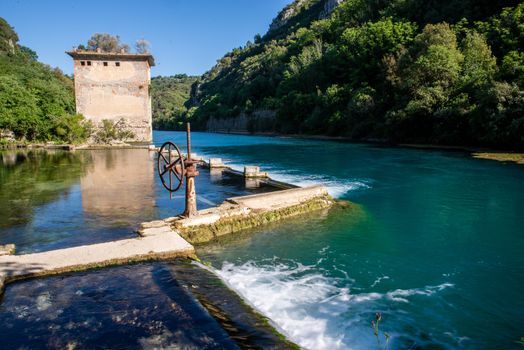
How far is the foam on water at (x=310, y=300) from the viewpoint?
4.82 meters

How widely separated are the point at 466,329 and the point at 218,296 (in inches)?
135

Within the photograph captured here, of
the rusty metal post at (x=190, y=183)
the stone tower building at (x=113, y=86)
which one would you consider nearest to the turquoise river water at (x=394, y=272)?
the rusty metal post at (x=190, y=183)

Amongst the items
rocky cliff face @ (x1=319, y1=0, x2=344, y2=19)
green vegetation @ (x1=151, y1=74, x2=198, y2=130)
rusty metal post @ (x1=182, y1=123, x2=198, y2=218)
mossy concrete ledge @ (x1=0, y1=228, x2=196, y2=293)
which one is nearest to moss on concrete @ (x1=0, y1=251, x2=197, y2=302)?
mossy concrete ledge @ (x1=0, y1=228, x2=196, y2=293)

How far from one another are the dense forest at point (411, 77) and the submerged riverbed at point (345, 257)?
1678 cm

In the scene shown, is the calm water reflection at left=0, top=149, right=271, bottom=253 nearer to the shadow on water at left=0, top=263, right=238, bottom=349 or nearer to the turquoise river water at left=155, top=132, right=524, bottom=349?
the shadow on water at left=0, top=263, right=238, bottom=349

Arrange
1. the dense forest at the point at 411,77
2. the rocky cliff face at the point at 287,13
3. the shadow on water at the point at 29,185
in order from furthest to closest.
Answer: the rocky cliff face at the point at 287,13 → the dense forest at the point at 411,77 → the shadow on water at the point at 29,185

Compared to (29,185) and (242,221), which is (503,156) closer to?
(242,221)

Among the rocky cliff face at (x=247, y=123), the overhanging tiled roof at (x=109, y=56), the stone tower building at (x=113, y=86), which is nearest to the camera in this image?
the overhanging tiled roof at (x=109, y=56)

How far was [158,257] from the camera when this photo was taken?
6.36 meters

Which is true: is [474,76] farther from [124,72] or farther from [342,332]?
[342,332]

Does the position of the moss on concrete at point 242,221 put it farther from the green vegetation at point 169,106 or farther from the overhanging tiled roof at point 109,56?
the green vegetation at point 169,106

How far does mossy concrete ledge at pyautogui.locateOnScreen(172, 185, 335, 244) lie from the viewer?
820 centimetres

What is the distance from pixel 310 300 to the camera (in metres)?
5.71

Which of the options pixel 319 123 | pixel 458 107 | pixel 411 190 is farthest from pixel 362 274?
pixel 319 123
